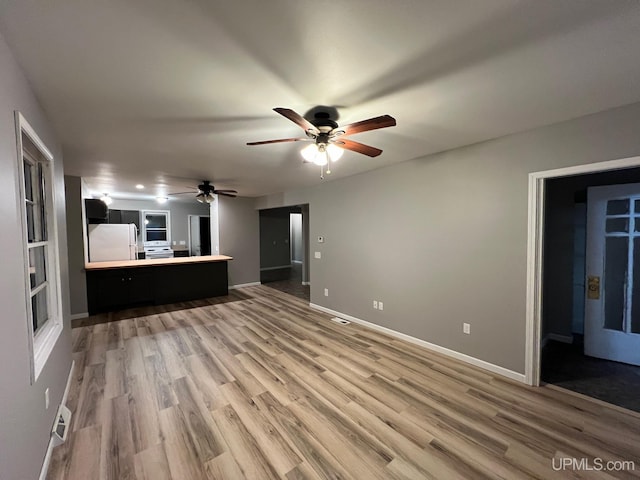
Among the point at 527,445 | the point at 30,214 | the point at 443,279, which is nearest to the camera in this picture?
the point at 527,445

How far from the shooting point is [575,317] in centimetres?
372

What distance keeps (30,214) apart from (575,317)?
6.52 m

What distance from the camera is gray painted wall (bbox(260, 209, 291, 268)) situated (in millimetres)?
9086

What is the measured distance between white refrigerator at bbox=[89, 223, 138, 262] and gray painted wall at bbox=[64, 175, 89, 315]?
1.30 metres

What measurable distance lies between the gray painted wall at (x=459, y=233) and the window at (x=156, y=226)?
7553mm

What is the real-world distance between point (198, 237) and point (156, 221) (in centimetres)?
148

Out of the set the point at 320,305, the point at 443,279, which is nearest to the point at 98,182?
the point at 320,305

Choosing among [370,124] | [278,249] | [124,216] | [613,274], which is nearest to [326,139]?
[370,124]

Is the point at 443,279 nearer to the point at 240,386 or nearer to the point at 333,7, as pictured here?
the point at 240,386

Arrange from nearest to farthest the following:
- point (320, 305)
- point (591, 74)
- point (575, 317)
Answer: point (591, 74), point (575, 317), point (320, 305)

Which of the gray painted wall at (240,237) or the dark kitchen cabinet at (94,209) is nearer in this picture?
the dark kitchen cabinet at (94,209)

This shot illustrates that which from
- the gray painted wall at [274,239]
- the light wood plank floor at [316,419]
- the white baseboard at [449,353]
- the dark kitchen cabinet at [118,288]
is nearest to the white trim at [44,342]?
the light wood plank floor at [316,419]

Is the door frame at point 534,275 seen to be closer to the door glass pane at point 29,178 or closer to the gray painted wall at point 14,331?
the gray painted wall at point 14,331

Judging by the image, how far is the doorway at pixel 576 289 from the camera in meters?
2.44
